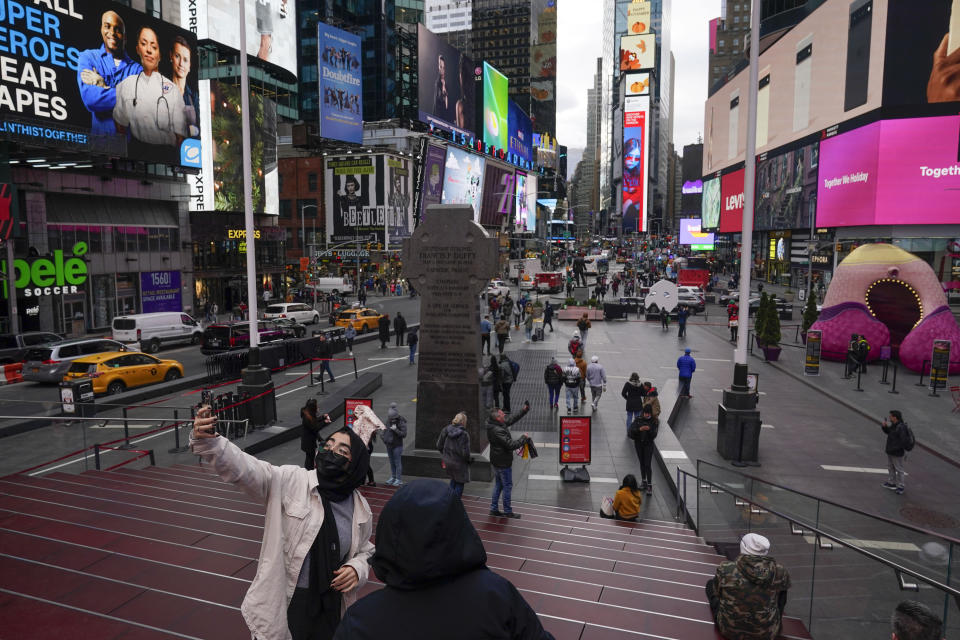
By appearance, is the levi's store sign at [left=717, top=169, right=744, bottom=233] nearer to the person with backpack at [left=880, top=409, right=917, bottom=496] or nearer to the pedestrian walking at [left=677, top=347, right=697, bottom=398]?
the pedestrian walking at [left=677, top=347, right=697, bottom=398]

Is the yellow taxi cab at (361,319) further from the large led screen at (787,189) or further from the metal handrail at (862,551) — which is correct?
the large led screen at (787,189)

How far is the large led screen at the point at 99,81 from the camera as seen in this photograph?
28.5m

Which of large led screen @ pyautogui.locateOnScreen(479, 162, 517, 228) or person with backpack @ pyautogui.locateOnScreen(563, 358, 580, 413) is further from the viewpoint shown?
large led screen @ pyautogui.locateOnScreen(479, 162, 517, 228)

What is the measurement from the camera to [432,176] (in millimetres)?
65938

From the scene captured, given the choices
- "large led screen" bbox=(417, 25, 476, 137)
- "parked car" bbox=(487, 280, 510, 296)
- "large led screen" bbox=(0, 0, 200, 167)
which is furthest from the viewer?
"large led screen" bbox=(417, 25, 476, 137)

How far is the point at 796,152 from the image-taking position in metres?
60.5

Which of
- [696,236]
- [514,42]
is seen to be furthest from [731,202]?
[514,42]

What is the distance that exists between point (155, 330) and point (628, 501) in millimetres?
28076

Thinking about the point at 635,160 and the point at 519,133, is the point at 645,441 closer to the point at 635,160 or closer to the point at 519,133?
the point at 519,133

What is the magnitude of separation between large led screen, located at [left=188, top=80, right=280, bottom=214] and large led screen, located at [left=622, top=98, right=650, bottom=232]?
473 feet

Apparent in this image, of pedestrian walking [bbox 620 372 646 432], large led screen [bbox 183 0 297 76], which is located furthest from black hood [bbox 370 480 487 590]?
large led screen [bbox 183 0 297 76]

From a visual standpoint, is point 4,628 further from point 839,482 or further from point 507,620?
point 839,482

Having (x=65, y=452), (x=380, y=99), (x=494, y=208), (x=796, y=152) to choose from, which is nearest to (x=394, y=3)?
(x=380, y=99)

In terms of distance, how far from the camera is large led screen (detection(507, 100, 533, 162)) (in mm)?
106125
